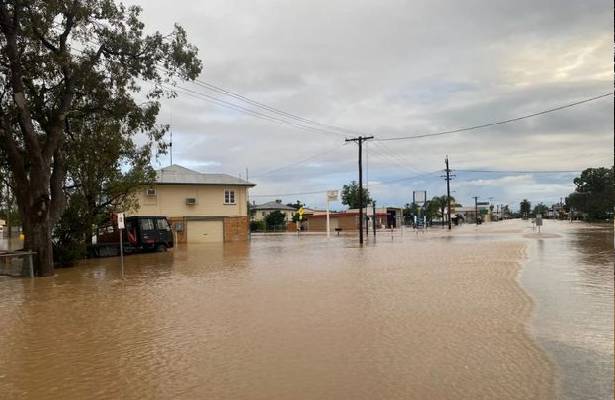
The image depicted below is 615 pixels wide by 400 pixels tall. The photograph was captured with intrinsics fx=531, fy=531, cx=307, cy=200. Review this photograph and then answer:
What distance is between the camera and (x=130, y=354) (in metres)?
7.71

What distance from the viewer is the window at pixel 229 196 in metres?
45.8

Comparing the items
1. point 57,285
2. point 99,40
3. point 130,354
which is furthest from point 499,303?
Answer: point 99,40

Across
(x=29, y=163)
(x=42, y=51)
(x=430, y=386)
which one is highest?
(x=42, y=51)

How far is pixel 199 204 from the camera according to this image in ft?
147

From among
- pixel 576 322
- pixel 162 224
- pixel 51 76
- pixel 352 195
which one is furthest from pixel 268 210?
pixel 576 322

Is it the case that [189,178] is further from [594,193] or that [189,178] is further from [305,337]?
[594,193]

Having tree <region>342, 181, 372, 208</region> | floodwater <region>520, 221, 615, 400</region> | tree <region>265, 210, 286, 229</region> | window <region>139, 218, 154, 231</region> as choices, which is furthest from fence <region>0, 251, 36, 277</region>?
tree <region>342, 181, 372, 208</region>

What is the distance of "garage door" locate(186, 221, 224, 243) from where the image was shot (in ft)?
147

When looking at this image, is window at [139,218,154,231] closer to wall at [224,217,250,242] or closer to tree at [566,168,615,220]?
wall at [224,217,250,242]

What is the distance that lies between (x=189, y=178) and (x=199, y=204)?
250 cm

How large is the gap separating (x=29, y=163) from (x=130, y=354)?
15.3 metres

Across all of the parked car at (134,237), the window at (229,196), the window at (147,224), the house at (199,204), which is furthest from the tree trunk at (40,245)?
the window at (229,196)

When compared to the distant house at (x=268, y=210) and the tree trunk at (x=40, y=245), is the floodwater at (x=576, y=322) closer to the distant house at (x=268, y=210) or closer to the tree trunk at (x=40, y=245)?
the tree trunk at (x=40, y=245)

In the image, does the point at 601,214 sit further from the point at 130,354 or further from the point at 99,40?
the point at 130,354
